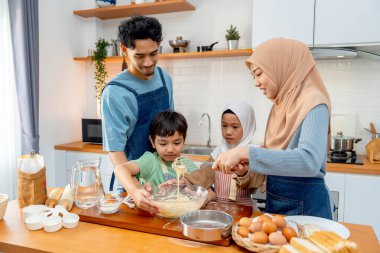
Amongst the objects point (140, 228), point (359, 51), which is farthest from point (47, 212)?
point (359, 51)

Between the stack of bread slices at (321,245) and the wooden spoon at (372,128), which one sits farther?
the wooden spoon at (372,128)

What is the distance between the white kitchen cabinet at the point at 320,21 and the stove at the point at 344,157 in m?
0.89

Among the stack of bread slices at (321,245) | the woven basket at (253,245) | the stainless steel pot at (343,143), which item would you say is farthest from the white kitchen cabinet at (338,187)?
the stack of bread slices at (321,245)

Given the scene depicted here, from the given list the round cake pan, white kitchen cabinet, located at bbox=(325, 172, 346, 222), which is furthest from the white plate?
white kitchen cabinet, located at bbox=(325, 172, 346, 222)

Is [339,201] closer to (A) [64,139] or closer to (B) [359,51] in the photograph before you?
(B) [359,51]

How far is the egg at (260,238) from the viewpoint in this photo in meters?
1.05

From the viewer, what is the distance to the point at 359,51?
2.81 metres

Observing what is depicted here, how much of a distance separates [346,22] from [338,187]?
1296 millimetres

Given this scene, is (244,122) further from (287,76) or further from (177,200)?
(177,200)

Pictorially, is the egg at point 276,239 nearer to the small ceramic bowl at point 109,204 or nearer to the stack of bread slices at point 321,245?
the stack of bread slices at point 321,245

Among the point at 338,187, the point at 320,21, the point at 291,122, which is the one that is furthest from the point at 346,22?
the point at 291,122

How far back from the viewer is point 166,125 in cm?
178

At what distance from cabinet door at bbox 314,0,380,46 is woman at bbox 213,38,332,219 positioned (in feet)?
4.49

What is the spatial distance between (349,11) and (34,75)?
2731mm
